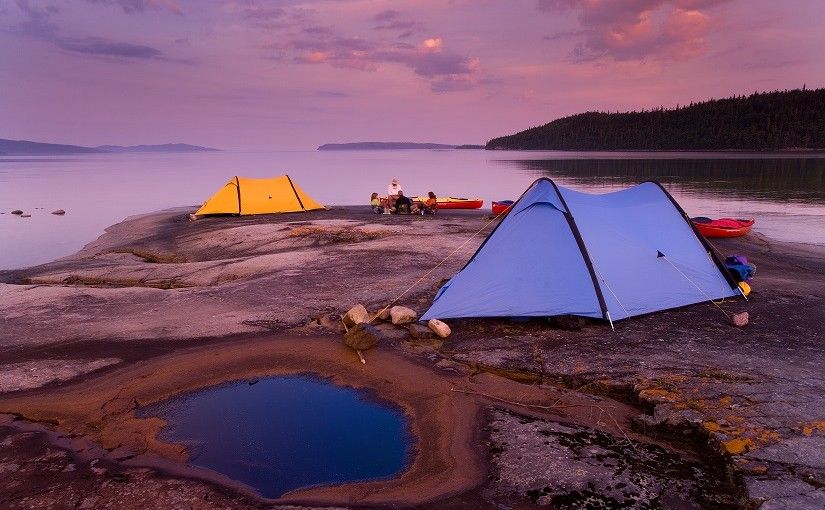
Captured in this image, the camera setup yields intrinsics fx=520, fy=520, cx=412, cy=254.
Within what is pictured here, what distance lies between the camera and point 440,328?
9406 mm

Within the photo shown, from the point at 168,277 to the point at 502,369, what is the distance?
10.5 meters

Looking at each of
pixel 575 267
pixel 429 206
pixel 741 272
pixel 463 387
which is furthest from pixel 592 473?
pixel 429 206

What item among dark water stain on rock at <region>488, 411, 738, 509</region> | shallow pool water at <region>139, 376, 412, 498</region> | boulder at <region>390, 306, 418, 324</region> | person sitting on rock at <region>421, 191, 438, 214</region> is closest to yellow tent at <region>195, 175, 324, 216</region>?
person sitting on rock at <region>421, 191, 438, 214</region>

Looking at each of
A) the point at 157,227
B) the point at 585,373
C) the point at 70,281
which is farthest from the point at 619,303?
the point at 157,227

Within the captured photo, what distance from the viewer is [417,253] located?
16.5 meters

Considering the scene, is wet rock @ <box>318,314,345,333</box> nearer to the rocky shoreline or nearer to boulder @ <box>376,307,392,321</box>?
the rocky shoreline

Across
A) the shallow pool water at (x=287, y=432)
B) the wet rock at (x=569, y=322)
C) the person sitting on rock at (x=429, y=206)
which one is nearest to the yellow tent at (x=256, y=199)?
the person sitting on rock at (x=429, y=206)

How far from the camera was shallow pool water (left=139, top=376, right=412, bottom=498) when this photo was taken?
5.75 metres

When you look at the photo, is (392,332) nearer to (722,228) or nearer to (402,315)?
(402,315)

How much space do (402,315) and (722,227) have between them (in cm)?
1796

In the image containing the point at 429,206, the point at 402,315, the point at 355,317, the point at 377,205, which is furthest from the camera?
the point at 377,205

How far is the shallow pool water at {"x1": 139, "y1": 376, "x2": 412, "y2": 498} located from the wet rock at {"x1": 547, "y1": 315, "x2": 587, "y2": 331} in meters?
3.95

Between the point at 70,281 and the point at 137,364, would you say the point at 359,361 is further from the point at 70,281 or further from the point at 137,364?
the point at 70,281

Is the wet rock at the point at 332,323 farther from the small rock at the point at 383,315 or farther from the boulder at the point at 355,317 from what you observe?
the small rock at the point at 383,315
